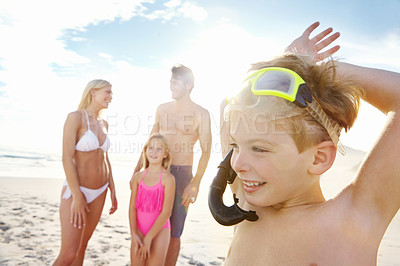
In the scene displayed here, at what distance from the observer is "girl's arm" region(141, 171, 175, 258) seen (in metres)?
3.87

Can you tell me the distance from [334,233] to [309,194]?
6.9 inches

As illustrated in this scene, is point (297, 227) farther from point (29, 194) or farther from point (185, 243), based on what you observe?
point (29, 194)

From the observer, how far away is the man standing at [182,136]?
4652 millimetres

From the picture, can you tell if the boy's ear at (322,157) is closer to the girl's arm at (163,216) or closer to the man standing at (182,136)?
the girl's arm at (163,216)

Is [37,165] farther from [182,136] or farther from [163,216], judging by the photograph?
[163,216]

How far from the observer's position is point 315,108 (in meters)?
1.17

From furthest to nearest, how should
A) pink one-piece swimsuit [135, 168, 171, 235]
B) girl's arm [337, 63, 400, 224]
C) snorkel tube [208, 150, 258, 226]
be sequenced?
pink one-piece swimsuit [135, 168, 171, 235]
snorkel tube [208, 150, 258, 226]
girl's arm [337, 63, 400, 224]

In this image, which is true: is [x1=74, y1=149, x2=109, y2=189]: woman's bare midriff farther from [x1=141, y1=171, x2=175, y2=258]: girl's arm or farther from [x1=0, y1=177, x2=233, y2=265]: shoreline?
[x1=0, y1=177, x2=233, y2=265]: shoreline

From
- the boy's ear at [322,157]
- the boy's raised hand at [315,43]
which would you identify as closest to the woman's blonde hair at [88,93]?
the boy's raised hand at [315,43]

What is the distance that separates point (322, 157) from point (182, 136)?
3922 mm

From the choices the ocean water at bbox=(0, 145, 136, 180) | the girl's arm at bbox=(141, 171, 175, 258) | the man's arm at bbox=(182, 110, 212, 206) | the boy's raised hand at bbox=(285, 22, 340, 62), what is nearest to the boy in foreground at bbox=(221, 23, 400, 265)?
the boy's raised hand at bbox=(285, 22, 340, 62)

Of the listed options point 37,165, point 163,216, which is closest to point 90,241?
point 163,216

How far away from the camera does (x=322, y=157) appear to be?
1193 millimetres

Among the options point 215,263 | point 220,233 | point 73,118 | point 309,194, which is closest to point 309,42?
point 309,194
